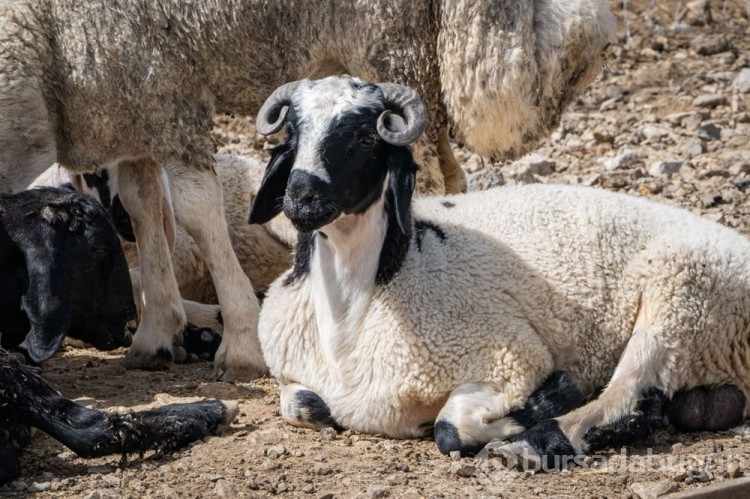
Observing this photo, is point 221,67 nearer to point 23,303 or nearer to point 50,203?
point 50,203

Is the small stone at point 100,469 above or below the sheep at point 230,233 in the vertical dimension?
below

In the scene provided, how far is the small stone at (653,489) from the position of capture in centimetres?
580

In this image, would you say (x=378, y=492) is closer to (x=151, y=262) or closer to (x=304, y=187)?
(x=304, y=187)

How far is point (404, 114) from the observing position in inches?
265

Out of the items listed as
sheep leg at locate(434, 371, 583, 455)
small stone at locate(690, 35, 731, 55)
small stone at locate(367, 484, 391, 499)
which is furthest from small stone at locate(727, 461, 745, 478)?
small stone at locate(690, 35, 731, 55)

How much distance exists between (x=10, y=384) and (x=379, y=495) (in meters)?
1.83

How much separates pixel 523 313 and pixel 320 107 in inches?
56.2

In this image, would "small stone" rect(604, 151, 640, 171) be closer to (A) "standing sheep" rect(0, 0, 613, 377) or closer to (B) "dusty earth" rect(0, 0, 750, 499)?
(B) "dusty earth" rect(0, 0, 750, 499)

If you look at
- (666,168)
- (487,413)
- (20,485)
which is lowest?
(20,485)

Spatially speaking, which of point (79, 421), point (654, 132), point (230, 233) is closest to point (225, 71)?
point (230, 233)

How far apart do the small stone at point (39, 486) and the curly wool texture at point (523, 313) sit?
1.42 meters

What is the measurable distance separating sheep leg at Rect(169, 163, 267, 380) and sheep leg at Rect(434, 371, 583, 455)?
193cm

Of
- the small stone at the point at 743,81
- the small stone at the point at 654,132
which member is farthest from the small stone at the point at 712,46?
the small stone at the point at 654,132

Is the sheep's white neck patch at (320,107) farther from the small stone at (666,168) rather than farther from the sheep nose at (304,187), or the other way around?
the small stone at (666,168)
